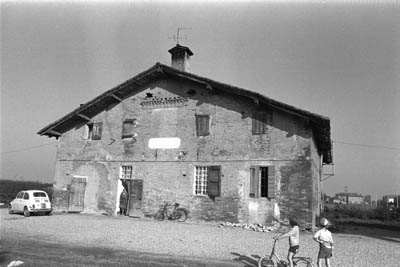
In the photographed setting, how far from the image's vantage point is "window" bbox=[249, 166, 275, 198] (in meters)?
14.9

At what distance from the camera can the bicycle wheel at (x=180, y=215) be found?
16344mm

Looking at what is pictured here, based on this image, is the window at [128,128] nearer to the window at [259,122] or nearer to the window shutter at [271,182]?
the window at [259,122]

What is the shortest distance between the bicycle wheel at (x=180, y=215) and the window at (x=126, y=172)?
3.55 m

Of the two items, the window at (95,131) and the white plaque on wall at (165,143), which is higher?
the window at (95,131)

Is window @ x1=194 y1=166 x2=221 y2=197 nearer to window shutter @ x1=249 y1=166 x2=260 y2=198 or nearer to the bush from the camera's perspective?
window shutter @ x1=249 y1=166 x2=260 y2=198

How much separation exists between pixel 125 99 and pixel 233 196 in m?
8.75

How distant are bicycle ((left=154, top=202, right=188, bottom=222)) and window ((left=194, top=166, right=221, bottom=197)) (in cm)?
117

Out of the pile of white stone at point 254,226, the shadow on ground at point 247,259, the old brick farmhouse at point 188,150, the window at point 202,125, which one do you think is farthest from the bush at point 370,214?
the shadow on ground at point 247,259

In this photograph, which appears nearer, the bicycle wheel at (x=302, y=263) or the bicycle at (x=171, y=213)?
the bicycle wheel at (x=302, y=263)

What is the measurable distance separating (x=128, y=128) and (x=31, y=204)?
21.4 ft

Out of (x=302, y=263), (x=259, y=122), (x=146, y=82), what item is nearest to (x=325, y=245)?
(x=302, y=263)

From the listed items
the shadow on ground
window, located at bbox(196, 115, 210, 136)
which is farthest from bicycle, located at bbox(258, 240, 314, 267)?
window, located at bbox(196, 115, 210, 136)

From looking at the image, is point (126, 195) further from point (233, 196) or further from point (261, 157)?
point (261, 157)

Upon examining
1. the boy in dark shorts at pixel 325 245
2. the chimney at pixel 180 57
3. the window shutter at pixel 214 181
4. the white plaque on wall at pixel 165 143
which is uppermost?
the chimney at pixel 180 57
